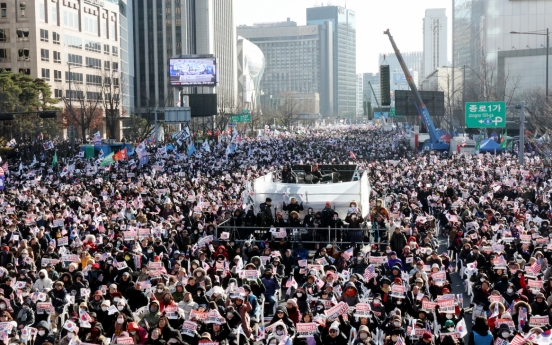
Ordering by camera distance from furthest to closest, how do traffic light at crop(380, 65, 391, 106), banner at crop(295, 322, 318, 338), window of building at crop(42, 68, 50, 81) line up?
window of building at crop(42, 68, 50, 81), traffic light at crop(380, 65, 391, 106), banner at crop(295, 322, 318, 338)

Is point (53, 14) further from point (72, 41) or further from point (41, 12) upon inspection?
point (72, 41)

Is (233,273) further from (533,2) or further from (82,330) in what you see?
(533,2)

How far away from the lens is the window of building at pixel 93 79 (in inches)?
3899

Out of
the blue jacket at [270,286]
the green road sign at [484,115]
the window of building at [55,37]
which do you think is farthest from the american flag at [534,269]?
the window of building at [55,37]

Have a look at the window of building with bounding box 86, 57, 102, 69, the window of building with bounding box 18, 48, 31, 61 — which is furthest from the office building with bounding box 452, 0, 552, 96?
the window of building with bounding box 18, 48, 31, 61

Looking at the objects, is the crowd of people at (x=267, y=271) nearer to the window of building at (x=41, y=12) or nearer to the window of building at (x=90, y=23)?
the window of building at (x=41, y=12)

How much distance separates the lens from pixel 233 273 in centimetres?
1600

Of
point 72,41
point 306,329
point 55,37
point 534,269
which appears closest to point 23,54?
point 55,37

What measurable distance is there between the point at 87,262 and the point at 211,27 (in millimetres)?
142756

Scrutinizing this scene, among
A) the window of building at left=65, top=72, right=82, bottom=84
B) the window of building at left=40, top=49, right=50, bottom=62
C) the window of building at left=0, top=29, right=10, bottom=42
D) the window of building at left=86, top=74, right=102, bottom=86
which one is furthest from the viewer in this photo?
the window of building at left=86, top=74, right=102, bottom=86

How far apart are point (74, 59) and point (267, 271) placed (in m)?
84.7

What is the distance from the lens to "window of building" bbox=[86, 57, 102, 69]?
99.1m

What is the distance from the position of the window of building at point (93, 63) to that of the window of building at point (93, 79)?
3.89 ft

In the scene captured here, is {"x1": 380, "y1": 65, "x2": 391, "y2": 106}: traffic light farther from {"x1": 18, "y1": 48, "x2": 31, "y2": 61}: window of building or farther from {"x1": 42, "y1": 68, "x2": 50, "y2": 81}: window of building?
{"x1": 42, "y1": 68, "x2": 50, "y2": 81}: window of building
